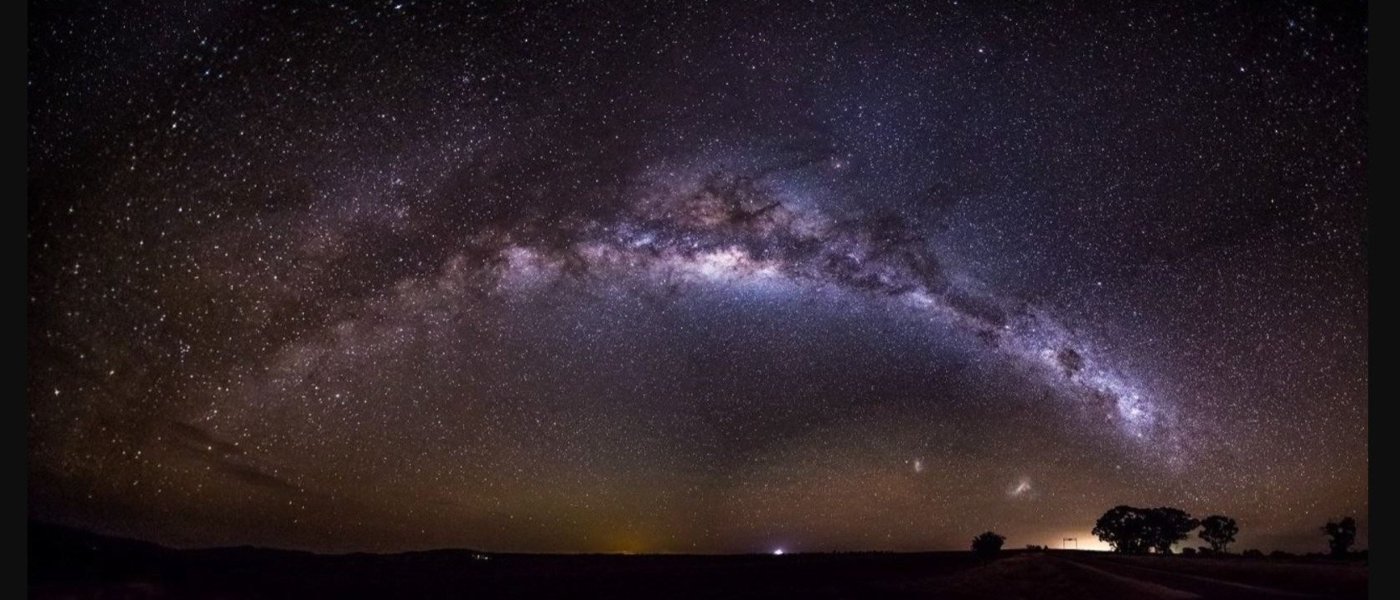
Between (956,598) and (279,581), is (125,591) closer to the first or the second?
(279,581)

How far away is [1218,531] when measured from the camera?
216 ft

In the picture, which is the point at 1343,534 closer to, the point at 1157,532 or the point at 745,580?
the point at 1157,532

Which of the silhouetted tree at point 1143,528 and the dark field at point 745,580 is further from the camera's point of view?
the silhouetted tree at point 1143,528

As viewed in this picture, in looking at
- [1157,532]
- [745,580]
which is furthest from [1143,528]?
[745,580]

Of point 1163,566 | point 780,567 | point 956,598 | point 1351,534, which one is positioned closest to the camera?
point 956,598

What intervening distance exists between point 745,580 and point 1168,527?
5687cm

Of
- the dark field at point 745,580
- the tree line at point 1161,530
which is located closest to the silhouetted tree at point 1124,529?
the tree line at point 1161,530

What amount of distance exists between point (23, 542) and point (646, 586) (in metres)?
21.1

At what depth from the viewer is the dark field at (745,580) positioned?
20844 millimetres

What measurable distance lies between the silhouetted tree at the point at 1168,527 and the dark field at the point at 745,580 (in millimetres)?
39952

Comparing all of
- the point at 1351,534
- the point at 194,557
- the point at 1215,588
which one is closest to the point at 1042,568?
the point at 1215,588

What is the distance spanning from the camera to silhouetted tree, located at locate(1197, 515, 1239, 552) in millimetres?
65688

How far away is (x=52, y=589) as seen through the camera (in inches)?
711

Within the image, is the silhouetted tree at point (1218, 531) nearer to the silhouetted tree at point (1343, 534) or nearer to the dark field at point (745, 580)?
the silhouetted tree at point (1343, 534)
